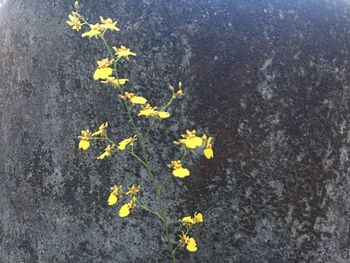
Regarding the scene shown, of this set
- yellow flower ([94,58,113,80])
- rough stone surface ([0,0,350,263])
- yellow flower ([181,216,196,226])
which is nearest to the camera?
yellow flower ([94,58,113,80])

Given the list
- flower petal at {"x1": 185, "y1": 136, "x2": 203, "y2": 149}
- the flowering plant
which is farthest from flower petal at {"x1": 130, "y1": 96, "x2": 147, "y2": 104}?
flower petal at {"x1": 185, "y1": 136, "x2": 203, "y2": 149}

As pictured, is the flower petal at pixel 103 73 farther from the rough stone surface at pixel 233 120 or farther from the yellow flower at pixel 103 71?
the rough stone surface at pixel 233 120

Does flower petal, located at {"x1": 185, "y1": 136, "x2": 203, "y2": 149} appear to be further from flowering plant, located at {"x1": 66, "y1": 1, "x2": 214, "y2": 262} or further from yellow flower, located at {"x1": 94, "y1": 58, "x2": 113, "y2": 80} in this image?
yellow flower, located at {"x1": 94, "y1": 58, "x2": 113, "y2": 80}

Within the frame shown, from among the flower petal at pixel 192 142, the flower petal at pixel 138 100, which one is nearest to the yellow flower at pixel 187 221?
the flower petal at pixel 192 142

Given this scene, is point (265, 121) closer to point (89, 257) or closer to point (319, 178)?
point (319, 178)

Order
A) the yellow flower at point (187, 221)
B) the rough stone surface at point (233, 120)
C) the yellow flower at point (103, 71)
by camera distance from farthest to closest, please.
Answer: the rough stone surface at point (233, 120), the yellow flower at point (187, 221), the yellow flower at point (103, 71)

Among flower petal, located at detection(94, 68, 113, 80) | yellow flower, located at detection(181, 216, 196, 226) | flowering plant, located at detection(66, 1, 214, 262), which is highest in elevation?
flower petal, located at detection(94, 68, 113, 80)

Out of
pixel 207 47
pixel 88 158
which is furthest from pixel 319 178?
pixel 88 158

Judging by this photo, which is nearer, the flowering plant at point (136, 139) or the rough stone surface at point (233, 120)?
the flowering plant at point (136, 139)
